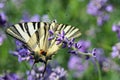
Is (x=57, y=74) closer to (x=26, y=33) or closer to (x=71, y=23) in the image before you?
(x=26, y=33)

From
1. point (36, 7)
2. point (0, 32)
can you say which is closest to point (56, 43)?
point (0, 32)

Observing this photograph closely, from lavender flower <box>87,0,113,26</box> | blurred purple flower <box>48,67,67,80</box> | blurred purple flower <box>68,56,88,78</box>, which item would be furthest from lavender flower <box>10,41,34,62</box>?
blurred purple flower <box>68,56,88,78</box>

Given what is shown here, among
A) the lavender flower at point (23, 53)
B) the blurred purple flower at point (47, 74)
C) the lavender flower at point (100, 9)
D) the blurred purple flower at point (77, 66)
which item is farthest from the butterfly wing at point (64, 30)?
the blurred purple flower at point (77, 66)

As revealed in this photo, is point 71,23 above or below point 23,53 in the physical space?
above

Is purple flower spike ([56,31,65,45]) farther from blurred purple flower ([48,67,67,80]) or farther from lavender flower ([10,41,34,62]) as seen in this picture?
blurred purple flower ([48,67,67,80])

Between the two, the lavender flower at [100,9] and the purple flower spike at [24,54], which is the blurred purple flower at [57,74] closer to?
the purple flower spike at [24,54]

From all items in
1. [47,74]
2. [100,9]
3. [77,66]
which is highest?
[100,9]

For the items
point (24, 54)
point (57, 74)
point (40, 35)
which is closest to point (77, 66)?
point (57, 74)
